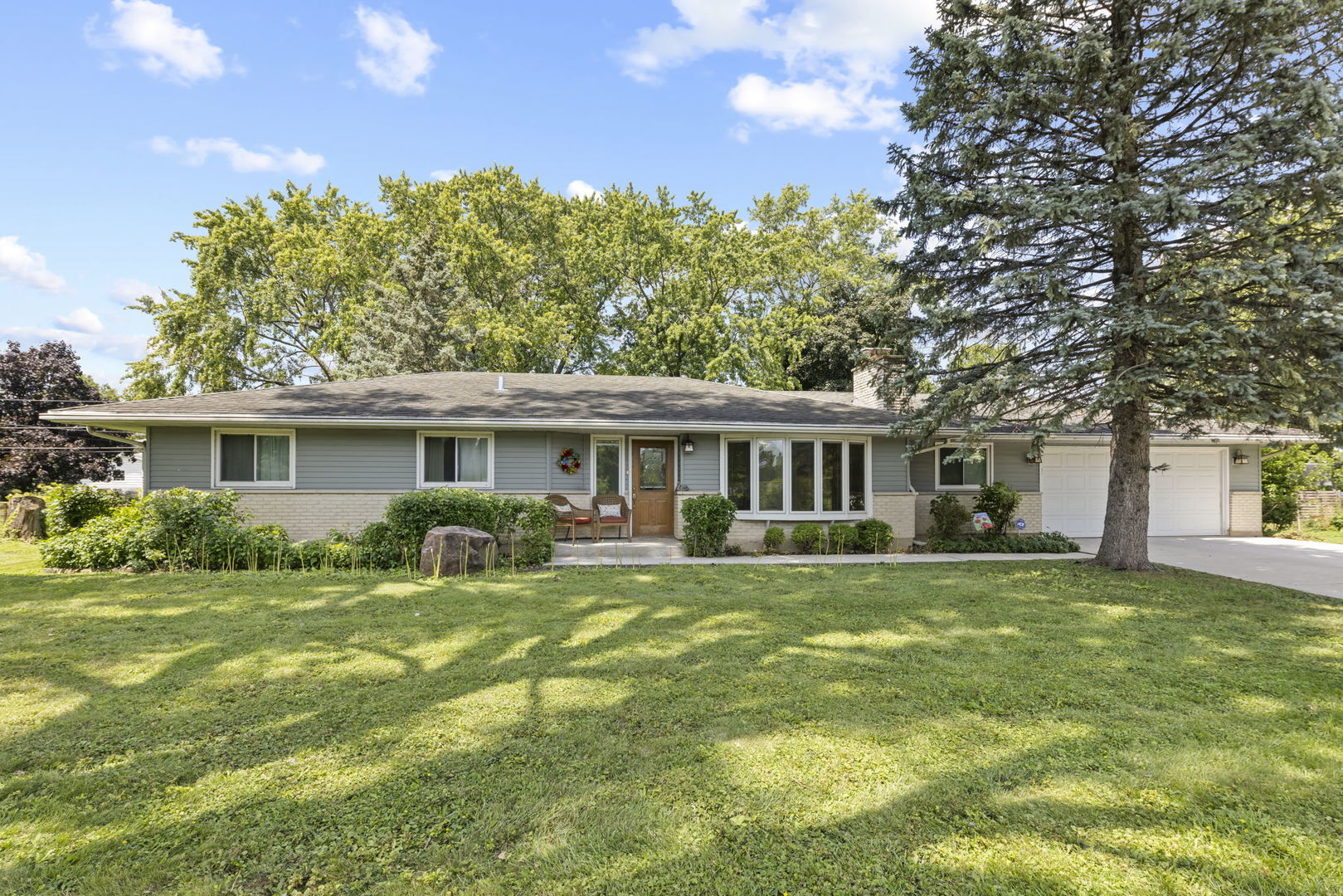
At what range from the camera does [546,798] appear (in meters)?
3.01

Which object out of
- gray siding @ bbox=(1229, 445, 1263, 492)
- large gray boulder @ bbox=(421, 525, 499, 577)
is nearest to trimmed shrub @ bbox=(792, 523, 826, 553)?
large gray boulder @ bbox=(421, 525, 499, 577)

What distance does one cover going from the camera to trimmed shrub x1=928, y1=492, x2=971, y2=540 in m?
12.4

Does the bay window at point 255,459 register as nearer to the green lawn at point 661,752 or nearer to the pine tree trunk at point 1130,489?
the green lawn at point 661,752

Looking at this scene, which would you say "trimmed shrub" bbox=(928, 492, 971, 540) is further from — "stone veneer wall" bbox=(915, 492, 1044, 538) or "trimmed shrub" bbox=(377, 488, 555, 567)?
"trimmed shrub" bbox=(377, 488, 555, 567)

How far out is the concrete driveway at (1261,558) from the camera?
9016 millimetres

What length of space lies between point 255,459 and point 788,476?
33.8ft

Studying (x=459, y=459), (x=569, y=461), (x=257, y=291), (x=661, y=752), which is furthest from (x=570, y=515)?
(x=257, y=291)

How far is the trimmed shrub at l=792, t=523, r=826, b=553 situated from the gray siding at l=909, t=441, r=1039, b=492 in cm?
333

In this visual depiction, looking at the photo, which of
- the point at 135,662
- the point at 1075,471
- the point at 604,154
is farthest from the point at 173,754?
the point at 604,154

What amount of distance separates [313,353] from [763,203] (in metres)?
21.6

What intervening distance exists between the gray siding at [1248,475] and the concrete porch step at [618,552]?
14.1 meters

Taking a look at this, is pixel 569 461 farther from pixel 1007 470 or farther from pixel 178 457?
pixel 1007 470

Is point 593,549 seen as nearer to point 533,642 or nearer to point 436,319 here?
point 533,642

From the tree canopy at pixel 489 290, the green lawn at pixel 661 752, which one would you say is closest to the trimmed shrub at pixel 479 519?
the green lawn at pixel 661 752
